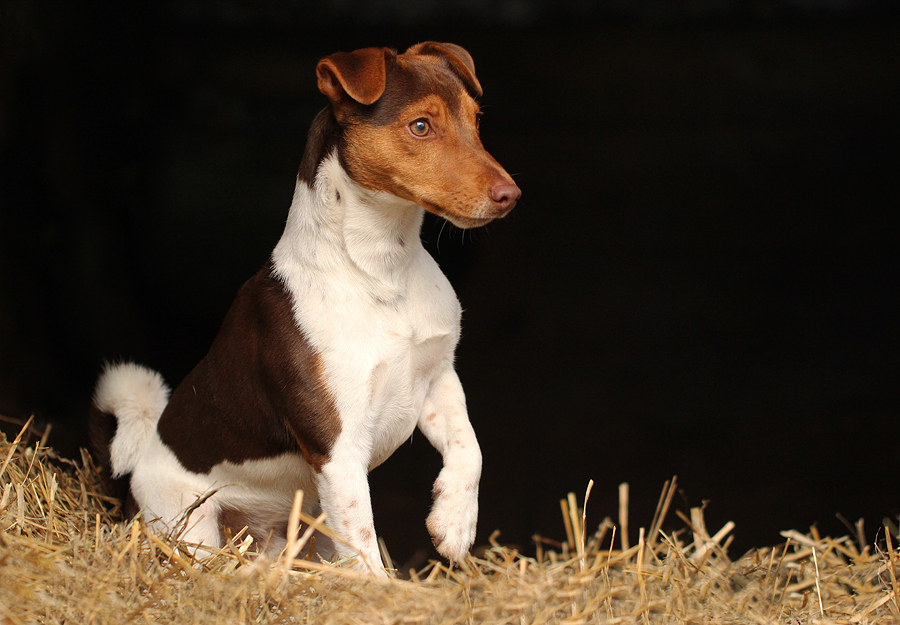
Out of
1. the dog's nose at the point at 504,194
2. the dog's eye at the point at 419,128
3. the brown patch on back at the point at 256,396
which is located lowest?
the brown patch on back at the point at 256,396

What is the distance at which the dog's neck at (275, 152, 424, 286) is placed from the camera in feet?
9.93

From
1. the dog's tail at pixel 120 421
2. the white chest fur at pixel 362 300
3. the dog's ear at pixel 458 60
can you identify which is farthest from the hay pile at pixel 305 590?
the dog's ear at pixel 458 60

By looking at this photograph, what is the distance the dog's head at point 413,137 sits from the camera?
2.81m

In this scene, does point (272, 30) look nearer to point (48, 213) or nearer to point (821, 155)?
point (48, 213)

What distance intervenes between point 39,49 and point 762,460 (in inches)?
157

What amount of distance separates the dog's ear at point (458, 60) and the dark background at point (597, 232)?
1298 mm

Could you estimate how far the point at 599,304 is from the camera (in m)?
4.99

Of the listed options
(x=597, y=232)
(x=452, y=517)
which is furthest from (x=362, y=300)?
(x=597, y=232)

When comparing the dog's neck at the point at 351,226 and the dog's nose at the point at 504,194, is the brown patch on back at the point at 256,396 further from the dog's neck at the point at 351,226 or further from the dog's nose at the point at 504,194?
the dog's nose at the point at 504,194

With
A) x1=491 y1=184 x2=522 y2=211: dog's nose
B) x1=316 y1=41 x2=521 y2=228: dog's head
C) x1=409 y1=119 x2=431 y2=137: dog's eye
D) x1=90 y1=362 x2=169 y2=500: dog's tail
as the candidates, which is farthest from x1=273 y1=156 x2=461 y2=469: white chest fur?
x1=90 y1=362 x2=169 y2=500: dog's tail

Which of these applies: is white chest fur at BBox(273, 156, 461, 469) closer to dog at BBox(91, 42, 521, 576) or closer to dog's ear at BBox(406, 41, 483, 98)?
dog at BBox(91, 42, 521, 576)

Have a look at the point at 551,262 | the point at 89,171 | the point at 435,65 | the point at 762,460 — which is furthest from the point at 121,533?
the point at 762,460

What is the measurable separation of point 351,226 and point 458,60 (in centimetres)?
70

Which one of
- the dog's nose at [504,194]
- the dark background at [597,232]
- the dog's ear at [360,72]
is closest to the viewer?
the dog's nose at [504,194]
